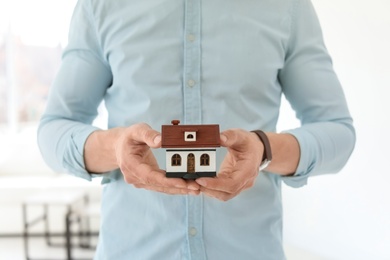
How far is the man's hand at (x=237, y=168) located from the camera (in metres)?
0.50

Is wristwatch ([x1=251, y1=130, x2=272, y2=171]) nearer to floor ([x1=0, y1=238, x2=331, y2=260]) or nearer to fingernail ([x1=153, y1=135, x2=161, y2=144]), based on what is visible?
fingernail ([x1=153, y1=135, x2=161, y2=144])

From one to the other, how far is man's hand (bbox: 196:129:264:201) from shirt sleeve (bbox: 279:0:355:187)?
0.15 meters

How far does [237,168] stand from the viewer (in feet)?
1.72

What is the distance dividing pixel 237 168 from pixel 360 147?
127 centimetres

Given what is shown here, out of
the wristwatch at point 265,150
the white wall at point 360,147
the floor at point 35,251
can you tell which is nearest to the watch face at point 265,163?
the wristwatch at point 265,150

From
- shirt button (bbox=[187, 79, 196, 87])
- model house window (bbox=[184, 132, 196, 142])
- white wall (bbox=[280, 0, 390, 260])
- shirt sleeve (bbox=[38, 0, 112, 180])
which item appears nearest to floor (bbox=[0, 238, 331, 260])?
white wall (bbox=[280, 0, 390, 260])

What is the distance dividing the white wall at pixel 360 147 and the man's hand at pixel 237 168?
46.8 inches

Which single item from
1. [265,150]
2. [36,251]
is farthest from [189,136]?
[36,251]

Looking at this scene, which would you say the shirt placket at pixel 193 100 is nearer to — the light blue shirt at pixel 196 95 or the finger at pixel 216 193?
the light blue shirt at pixel 196 95

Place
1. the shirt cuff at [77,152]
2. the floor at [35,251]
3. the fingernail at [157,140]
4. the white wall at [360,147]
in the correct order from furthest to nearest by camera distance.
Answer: the floor at [35,251] < the white wall at [360,147] < the shirt cuff at [77,152] < the fingernail at [157,140]

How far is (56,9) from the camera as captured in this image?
11.6 ft

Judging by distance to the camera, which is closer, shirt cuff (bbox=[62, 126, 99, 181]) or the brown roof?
the brown roof

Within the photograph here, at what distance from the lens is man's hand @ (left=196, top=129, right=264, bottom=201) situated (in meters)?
0.50

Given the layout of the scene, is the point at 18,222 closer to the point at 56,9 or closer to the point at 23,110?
the point at 23,110
